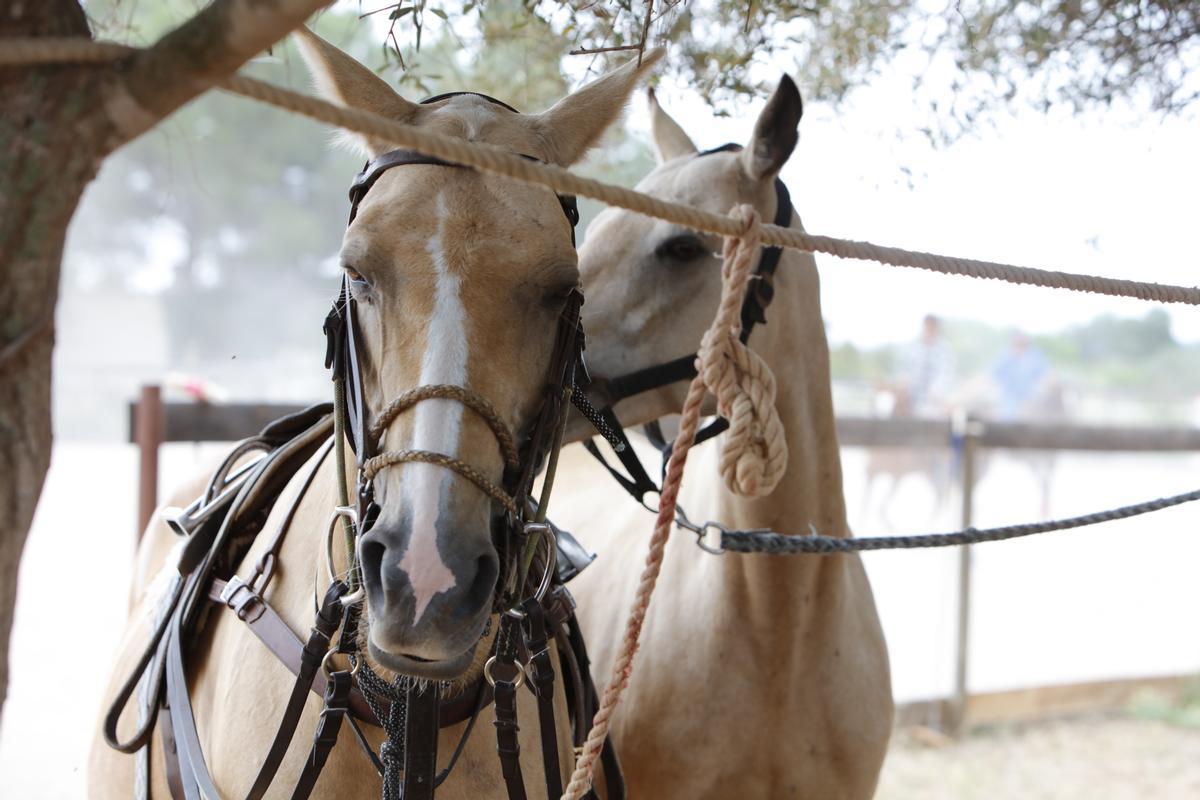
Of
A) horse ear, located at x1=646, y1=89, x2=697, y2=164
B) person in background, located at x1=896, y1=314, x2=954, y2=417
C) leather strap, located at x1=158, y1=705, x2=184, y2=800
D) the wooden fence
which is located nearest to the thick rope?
leather strap, located at x1=158, y1=705, x2=184, y2=800

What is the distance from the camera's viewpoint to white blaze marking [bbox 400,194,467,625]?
45.5 inches

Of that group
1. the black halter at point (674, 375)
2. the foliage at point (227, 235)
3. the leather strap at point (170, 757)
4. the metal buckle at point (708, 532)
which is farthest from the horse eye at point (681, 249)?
the foliage at point (227, 235)

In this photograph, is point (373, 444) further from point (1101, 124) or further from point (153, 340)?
point (153, 340)

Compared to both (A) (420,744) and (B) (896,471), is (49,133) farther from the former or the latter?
(B) (896,471)

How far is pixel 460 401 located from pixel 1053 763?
517 cm

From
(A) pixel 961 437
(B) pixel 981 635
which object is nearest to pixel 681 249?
(A) pixel 961 437

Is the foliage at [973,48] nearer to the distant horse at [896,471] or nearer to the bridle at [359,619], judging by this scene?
the bridle at [359,619]

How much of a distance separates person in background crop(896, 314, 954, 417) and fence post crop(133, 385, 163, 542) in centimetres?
886

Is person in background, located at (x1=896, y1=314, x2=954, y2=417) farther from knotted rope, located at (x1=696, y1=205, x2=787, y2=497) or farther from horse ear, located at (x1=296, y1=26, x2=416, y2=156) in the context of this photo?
horse ear, located at (x1=296, y1=26, x2=416, y2=156)

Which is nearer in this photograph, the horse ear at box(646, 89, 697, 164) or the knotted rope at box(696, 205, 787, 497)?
the knotted rope at box(696, 205, 787, 497)

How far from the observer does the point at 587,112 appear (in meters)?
1.73

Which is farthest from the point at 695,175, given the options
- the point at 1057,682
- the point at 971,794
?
the point at 1057,682

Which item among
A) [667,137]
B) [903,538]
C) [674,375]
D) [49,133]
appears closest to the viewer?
[49,133]

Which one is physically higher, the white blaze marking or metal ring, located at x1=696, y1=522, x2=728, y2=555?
the white blaze marking
